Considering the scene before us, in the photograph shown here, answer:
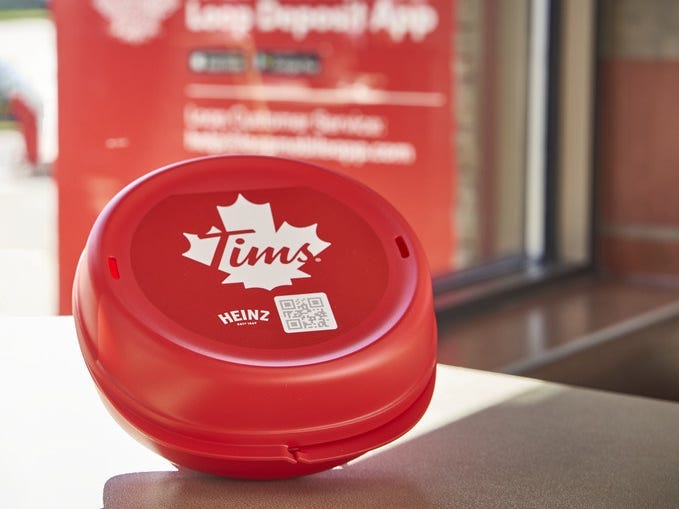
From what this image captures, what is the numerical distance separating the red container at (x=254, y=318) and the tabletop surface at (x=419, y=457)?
0.03 m

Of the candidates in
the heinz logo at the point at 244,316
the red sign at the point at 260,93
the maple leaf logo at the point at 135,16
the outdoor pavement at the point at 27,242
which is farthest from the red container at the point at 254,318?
the maple leaf logo at the point at 135,16

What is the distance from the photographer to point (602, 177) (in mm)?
2896

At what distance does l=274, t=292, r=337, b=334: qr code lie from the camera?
58 centimetres

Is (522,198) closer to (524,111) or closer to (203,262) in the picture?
(524,111)

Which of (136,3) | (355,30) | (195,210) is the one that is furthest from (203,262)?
(355,30)

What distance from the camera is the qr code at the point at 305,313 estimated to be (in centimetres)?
58

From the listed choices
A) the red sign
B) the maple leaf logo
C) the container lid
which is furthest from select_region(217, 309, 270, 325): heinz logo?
the maple leaf logo

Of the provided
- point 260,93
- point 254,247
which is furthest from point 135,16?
point 254,247

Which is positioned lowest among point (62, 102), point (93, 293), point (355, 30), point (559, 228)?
point (559, 228)

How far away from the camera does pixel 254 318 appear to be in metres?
0.58

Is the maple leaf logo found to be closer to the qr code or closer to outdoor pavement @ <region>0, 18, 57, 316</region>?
outdoor pavement @ <region>0, 18, 57, 316</region>

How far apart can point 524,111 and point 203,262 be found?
233 centimetres

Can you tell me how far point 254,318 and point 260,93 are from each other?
63.2 inches

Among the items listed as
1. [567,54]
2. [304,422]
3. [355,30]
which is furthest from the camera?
[567,54]
